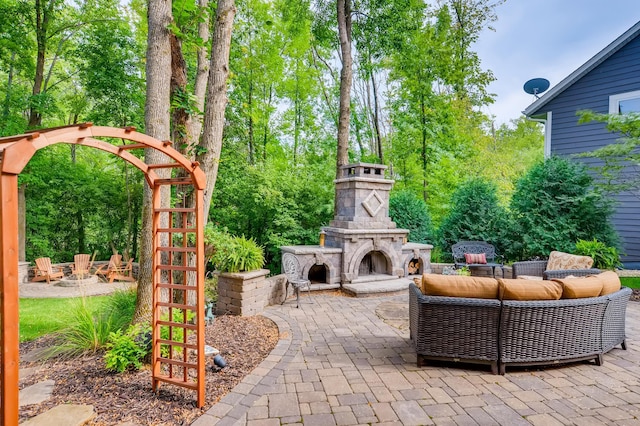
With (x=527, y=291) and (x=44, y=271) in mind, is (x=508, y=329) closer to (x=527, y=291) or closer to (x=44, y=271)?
(x=527, y=291)

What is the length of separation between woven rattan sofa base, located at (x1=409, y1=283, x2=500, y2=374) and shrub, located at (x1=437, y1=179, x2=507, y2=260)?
6207mm

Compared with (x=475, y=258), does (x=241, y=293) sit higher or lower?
lower

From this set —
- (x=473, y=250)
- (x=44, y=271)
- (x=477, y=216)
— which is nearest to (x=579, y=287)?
(x=473, y=250)

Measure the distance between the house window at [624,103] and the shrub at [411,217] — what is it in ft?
18.8

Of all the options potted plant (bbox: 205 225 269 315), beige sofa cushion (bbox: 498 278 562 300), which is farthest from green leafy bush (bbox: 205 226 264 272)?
beige sofa cushion (bbox: 498 278 562 300)

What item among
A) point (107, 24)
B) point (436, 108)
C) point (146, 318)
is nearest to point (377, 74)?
point (436, 108)

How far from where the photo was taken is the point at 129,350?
3.43m

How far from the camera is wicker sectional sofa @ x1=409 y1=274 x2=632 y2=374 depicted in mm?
3547

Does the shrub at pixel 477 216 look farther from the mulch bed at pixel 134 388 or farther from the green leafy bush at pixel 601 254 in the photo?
the mulch bed at pixel 134 388

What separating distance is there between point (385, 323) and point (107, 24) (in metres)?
11.8

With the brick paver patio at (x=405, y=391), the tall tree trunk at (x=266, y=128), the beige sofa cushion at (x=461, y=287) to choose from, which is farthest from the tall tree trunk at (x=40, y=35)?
the beige sofa cushion at (x=461, y=287)

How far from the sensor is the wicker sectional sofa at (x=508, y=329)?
11.6 ft

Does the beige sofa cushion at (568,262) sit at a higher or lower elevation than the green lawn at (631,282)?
higher

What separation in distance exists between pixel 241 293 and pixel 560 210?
777cm
